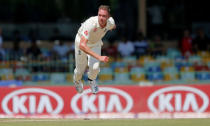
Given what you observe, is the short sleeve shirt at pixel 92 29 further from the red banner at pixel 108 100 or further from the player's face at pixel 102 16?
the red banner at pixel 108 100

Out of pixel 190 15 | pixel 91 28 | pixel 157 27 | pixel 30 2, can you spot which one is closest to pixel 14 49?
pixel 30 2

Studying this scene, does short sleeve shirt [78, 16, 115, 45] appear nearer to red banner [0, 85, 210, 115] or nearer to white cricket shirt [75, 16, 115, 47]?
white cricket shirt [75, 16, 115, 47]

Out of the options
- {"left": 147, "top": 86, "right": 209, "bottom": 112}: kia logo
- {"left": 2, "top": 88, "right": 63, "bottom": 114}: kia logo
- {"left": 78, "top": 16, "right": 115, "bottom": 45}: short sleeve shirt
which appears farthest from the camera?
{"left": 147, "top": 86, "right": 209, "bottom": 112}: kia logo

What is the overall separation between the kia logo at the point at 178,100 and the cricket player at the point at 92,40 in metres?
4.09

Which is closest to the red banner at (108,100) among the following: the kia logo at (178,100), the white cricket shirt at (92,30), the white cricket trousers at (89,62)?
the kia logo at (178,100)

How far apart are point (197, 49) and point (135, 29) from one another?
2848 mm

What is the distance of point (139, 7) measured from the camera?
73.4 ft

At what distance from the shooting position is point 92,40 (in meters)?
11.4

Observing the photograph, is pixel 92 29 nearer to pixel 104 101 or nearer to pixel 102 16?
pixel 102 16

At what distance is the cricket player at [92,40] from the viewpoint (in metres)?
10.8

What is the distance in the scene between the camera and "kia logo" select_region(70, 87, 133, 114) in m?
15.7

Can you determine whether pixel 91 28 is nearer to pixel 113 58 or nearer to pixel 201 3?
pixel 113 58

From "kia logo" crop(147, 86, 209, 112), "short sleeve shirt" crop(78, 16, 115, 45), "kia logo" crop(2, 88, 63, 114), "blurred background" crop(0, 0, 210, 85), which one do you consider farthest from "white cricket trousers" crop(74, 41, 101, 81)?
"blurred background" crop(0, 0, 210, 85)

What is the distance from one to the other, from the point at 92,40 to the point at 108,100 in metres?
4.65
